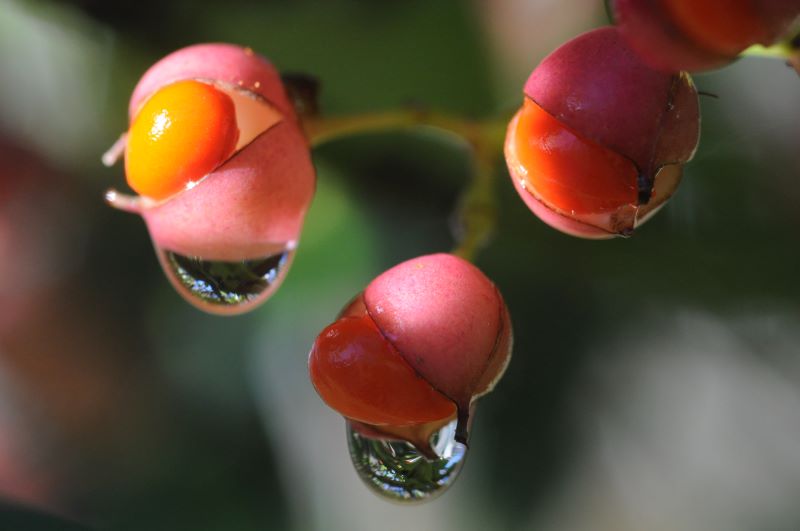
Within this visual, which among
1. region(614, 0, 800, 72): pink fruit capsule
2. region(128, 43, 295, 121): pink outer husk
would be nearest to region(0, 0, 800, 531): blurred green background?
region(128, 43, 295, 121): pink outer husk

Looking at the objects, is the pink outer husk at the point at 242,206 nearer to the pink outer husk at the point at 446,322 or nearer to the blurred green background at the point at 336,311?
the pink outer husk at the point at 446,322

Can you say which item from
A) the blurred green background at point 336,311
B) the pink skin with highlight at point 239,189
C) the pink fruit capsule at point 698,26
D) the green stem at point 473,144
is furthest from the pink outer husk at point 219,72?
the blurred green background at point 336,311

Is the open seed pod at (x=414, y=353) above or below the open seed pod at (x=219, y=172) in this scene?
below

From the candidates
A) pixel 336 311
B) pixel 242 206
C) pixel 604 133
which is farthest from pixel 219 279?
pixel 336 311

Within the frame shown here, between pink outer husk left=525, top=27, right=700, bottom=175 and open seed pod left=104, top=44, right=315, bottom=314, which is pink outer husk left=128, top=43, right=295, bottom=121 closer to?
open seed pod left=104, top=44, right=315, bottom=314

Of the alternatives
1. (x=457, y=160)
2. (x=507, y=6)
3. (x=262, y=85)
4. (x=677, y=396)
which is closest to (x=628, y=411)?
(x=677, y=396)

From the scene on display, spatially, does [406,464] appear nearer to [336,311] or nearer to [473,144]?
[473,144]
